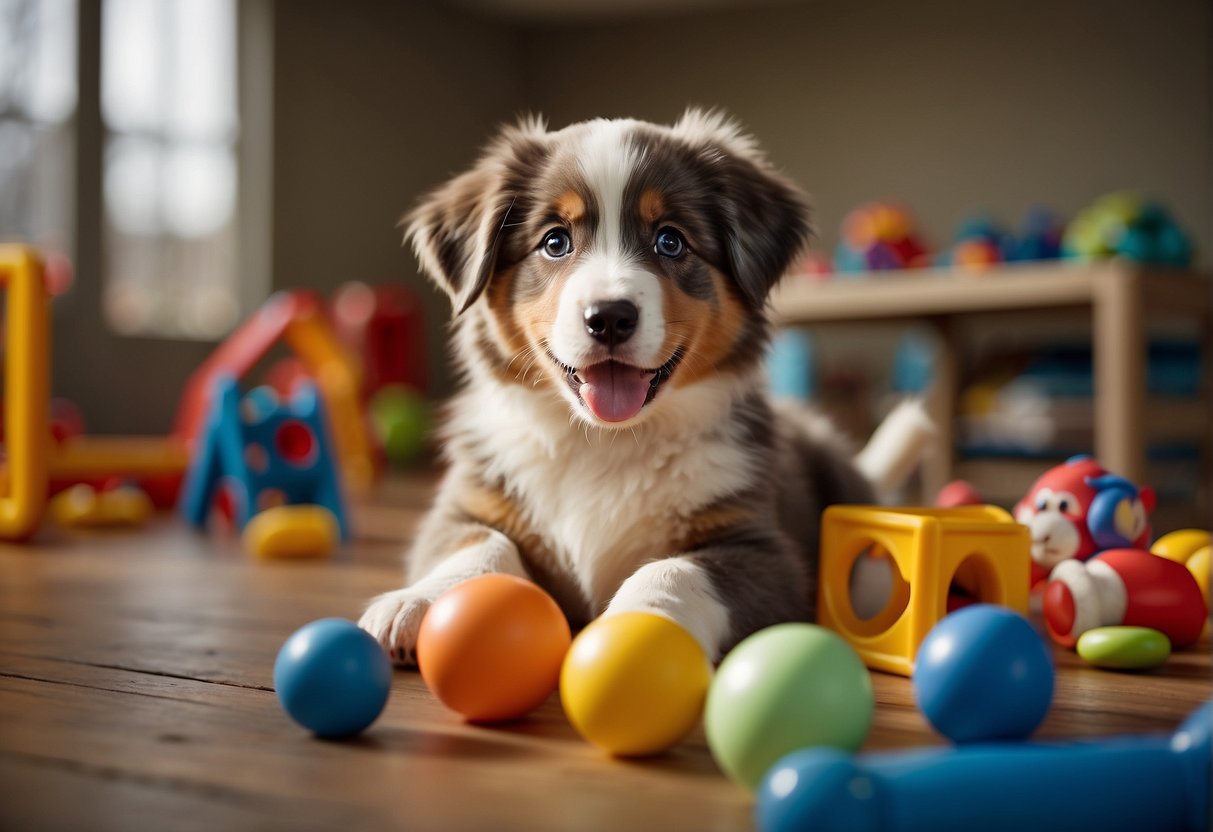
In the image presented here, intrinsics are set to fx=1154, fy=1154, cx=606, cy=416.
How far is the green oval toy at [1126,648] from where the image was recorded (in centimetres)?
177

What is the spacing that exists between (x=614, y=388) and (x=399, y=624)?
483mm

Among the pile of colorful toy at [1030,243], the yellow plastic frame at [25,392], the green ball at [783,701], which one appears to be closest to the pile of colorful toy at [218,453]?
the yellow plastic frame at [25,392]

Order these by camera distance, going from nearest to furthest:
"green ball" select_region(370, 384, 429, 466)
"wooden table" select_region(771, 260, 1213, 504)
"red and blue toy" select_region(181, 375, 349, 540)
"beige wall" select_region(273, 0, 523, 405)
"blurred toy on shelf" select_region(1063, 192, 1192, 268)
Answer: "red and blue toy" select_region(181, 375, 349, 540)
"wooden table" select_region(771, 260, 1213, 504)
"blurred toy on shelf" select_region(1063, 192, 1192, 268)
"green ball" select_region(370, 384, 429, 466)
"beige wall" select_region(273, 0, 523, 405)

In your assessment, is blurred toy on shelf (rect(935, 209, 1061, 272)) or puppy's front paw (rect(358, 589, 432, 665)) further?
blurred toy on shelf (rect(935, 209, 1061, 272))

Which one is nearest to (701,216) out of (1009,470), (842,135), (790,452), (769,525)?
(769,525)

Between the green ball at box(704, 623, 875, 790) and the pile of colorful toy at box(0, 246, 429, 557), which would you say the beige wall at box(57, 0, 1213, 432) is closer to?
the pile of colorful toy at box(0, 246, 429, 557)

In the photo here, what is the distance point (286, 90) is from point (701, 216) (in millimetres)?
7206

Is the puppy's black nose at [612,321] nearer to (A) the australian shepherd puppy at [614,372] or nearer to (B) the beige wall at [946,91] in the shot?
(A) the australian shepherd puppy at [614,372]

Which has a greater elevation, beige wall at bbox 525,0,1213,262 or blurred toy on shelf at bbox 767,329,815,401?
beige wall at bbox 525,0,1213,262

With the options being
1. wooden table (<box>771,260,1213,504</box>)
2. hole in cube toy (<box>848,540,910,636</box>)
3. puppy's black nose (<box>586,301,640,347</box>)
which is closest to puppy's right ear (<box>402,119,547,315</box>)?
puppy's black nose (<box>586,301,640,347</box>)

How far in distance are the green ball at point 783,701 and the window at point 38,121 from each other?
673cm

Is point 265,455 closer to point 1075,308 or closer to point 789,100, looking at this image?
point 1075,308

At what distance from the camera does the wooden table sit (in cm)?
383

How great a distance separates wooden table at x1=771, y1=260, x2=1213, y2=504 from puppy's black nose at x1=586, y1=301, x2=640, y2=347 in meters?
2.34
